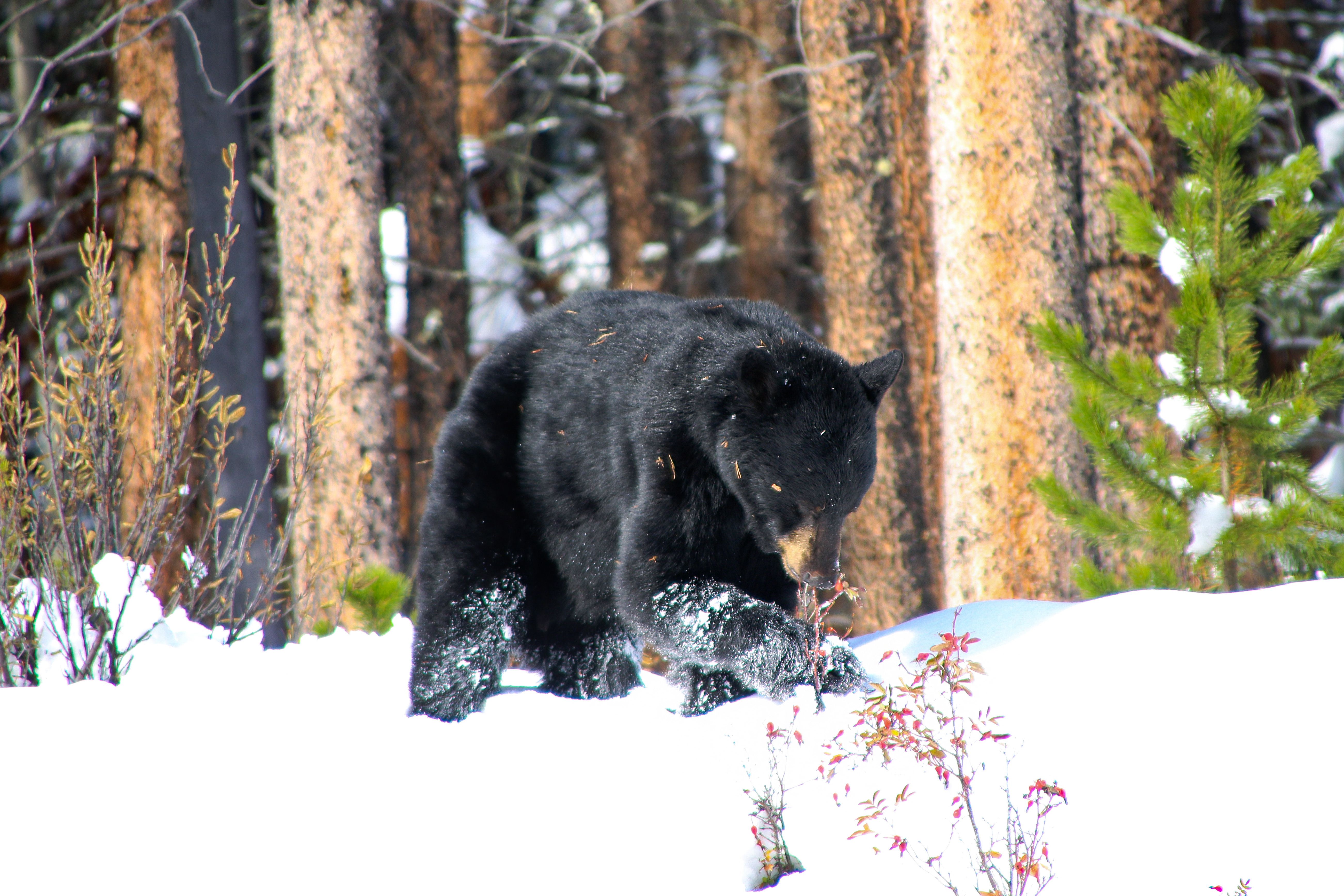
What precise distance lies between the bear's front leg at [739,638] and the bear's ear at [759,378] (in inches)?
22.9

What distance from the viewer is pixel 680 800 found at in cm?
279

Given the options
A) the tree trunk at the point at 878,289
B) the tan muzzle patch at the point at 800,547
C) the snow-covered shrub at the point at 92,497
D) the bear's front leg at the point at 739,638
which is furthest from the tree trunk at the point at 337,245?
the tan muzzle patch at the point at 800,547

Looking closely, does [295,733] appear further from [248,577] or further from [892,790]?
[248,577]

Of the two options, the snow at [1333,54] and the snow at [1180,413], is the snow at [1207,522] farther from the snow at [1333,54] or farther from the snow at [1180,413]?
the snow at [1333,54]

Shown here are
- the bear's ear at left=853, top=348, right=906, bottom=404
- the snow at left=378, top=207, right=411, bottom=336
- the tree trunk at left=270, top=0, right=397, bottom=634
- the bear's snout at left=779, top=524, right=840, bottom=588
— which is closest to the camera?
the bear's snout at left=779, top=524, right=840, bottom=588

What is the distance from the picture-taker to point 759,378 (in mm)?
3201

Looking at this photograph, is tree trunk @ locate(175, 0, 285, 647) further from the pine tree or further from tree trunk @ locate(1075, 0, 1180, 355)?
A: the pine tree

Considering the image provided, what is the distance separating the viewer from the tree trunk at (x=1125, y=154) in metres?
5.91

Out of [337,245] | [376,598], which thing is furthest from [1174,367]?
[337,245]

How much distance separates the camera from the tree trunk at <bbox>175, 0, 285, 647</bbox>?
8.59 metres

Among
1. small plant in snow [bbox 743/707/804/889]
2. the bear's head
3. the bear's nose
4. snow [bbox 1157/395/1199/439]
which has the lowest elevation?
small plant in snow [bbox 743/707/804/889]

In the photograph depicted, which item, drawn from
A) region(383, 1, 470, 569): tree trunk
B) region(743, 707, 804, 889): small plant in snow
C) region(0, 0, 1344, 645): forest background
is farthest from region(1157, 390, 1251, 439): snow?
region(383, 1, 470, 569): tree trunk

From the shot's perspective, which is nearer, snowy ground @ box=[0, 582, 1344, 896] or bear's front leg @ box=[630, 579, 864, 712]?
snowy ground @ box=[0, 582, 1344, 896]

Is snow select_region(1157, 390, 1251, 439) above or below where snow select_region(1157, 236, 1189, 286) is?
below
